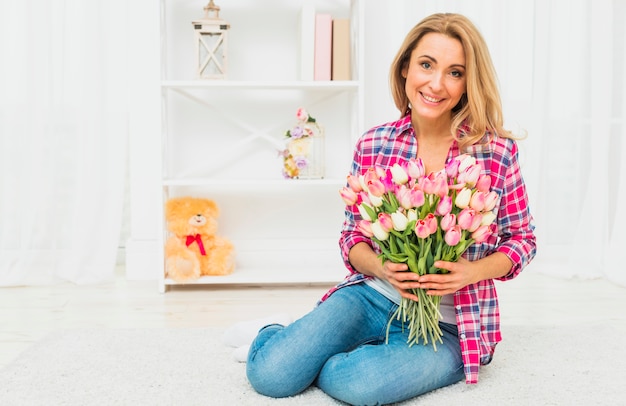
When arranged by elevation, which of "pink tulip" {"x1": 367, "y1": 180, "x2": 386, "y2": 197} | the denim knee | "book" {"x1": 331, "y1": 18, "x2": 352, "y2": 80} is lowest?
the denim knee

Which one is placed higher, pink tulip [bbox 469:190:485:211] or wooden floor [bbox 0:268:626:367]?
pink tulip [bbox 469:190:485:211]

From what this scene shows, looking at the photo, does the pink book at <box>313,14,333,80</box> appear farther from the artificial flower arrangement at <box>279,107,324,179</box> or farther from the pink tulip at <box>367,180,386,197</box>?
the pink tulip at <box>367,180,386,197</box>

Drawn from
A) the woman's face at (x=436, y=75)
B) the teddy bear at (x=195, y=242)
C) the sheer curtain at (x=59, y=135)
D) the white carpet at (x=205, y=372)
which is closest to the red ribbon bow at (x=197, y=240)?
the teddy bear at (x=195, y=242)

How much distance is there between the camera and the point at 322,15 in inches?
101

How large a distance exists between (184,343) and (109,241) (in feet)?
3.16

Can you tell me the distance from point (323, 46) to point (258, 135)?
0.41 m

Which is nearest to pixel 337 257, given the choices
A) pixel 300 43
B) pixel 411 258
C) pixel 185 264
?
pixel 185 264

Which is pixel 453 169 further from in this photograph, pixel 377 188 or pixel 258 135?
pixel 258 135

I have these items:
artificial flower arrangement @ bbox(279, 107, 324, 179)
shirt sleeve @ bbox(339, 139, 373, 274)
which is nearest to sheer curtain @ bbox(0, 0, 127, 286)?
artificial flower arrangement @ bbox(279, 107, 324, 179)

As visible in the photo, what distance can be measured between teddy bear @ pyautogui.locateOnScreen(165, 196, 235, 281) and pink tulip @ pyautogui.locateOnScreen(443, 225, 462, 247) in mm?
1434

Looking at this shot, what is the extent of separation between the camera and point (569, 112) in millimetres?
2893

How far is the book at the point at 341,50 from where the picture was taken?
8.45ft

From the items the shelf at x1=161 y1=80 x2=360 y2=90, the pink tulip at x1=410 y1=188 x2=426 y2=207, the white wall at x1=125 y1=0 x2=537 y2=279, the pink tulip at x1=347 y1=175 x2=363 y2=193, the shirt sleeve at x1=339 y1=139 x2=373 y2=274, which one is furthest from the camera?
the white wall at x1=125 y1=0 x2=537 y2=279

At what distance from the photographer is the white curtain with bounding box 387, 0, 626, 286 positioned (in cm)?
282
